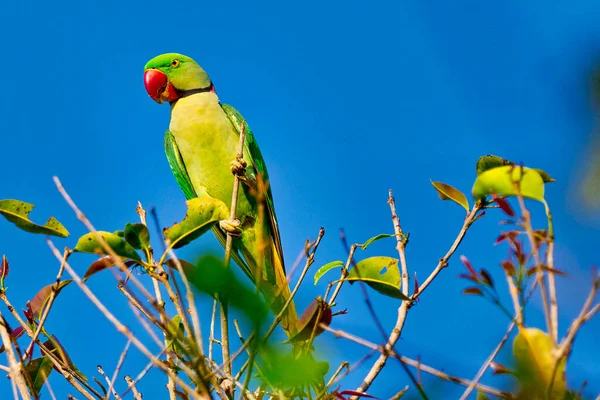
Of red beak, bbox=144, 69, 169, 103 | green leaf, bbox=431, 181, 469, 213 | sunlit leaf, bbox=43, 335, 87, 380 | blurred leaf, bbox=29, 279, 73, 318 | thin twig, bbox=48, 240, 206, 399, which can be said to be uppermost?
red beak, bbox=144, 69, 169, 103

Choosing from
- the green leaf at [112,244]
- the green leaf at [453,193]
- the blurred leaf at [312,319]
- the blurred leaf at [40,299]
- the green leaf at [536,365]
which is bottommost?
the blurred leaf at [40,299]

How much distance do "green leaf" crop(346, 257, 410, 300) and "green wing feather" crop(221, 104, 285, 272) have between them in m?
2.17

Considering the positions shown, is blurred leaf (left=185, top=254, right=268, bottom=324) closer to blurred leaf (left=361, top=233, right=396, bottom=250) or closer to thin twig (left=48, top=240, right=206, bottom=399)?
thin twig (left=48, top=240, right=206, bottom=399)

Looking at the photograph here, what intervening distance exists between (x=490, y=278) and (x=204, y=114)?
3291mm

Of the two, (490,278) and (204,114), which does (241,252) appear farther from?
(490,278)

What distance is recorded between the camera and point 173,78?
4785 mm

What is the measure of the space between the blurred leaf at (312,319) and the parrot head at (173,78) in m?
3.20

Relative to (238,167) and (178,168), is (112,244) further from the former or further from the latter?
(178,168)

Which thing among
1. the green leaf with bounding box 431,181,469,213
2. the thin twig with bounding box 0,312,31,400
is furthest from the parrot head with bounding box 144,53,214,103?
the thin twig with bounding box 0,312,31,400

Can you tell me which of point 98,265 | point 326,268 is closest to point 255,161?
point 326,268

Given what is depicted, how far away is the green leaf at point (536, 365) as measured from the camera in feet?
3.53

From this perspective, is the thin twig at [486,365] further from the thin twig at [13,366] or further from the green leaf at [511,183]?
the thin twig at [13,366]

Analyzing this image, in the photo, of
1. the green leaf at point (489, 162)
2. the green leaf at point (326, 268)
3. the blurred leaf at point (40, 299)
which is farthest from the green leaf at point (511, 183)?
the blurred leaf at point (40, 299)

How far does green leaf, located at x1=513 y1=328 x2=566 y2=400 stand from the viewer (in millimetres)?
1077
